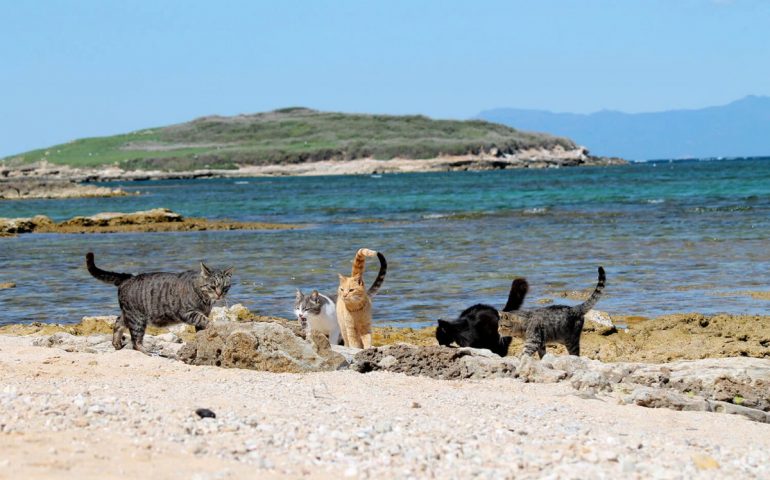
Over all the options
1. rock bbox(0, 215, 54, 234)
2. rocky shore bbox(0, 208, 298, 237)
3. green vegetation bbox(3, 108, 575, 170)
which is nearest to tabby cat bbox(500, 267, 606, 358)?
rocky shore bbox(0, 208, 298, 237)

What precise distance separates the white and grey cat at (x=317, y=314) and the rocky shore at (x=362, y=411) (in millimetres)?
673

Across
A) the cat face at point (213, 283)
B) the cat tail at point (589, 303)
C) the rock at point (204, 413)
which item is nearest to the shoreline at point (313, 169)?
the cat tail at point (589, 303)

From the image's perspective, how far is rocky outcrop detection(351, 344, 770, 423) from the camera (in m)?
8.00

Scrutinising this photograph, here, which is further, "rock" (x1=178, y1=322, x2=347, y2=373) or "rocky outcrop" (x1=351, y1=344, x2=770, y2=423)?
"rock" (x1=178, y1=322, x2=347, y2=373)

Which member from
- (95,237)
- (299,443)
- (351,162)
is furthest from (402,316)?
(351,162)

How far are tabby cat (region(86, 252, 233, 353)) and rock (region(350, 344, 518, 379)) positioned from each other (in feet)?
5.68

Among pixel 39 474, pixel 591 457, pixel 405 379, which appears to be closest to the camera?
pixel 39 474

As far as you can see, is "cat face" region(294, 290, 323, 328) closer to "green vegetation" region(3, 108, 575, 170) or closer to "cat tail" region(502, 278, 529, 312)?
"cat tail" region(502, 278, 529, 312)

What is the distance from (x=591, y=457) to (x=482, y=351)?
12.3 feet

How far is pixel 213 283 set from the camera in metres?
9.80

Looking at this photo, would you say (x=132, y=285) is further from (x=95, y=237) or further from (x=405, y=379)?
(x=95, y=237)

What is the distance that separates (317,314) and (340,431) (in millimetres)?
4709

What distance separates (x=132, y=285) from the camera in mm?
10055

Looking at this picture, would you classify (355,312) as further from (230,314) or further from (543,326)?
(230,314)
